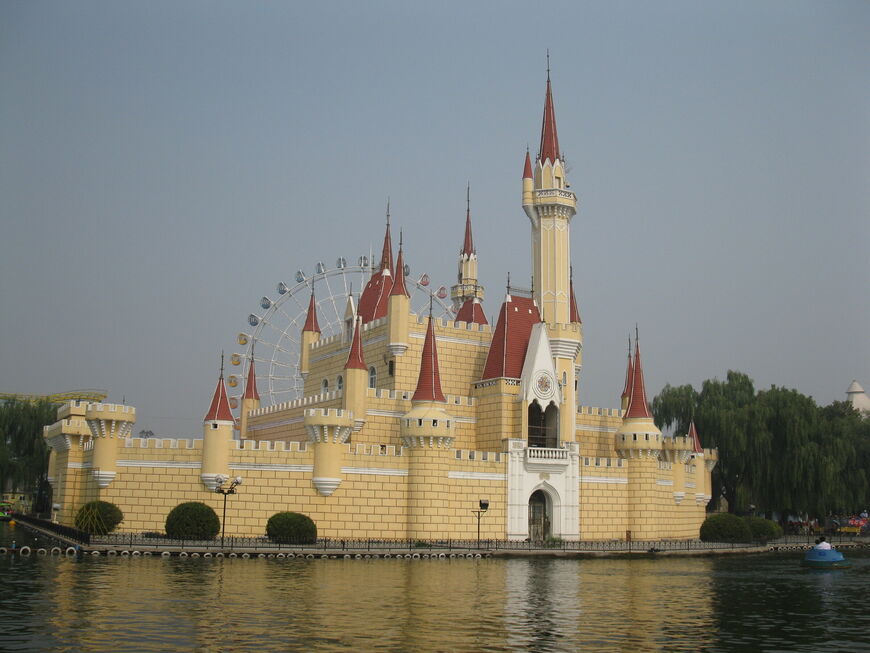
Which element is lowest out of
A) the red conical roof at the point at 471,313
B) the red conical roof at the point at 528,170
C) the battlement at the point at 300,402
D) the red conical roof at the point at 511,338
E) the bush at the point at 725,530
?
the bush at the point at 725,530

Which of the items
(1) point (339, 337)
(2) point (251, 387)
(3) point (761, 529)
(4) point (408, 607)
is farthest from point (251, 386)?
(4) point (408, 607)

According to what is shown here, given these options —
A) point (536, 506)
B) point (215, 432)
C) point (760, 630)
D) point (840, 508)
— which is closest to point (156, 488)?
point (215, 432)

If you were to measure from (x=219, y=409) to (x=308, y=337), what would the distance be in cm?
2190

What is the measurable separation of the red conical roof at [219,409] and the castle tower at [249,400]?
774 inches

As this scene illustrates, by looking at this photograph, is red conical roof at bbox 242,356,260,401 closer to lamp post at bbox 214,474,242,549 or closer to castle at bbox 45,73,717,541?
castle at bbox 45,73,717,541

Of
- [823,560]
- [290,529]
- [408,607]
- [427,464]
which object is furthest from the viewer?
[427,464]

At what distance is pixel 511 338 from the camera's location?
5425cm

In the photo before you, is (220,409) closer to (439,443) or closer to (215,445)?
(215,445)

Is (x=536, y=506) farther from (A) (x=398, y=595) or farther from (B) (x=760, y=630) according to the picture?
(B) (x=760, y=630)

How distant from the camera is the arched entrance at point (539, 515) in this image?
52.1m

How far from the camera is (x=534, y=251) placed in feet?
189

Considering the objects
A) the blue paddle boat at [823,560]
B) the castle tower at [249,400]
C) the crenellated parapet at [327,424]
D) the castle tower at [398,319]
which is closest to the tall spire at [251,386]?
the castle tower at [249,400]

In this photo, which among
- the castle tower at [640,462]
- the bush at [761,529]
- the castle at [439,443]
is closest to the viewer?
the castle at [439,443]

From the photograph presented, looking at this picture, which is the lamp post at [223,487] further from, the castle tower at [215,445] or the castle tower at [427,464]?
the castle tower at [427,464]
